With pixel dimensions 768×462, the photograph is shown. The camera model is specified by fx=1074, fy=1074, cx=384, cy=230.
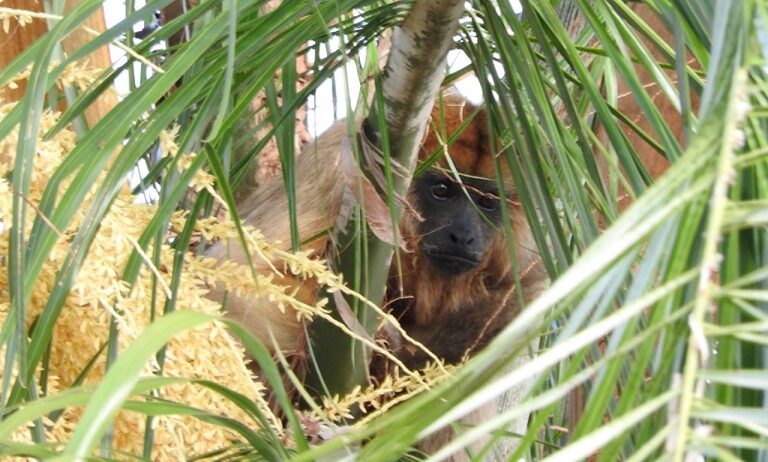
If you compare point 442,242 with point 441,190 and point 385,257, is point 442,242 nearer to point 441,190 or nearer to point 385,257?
point 441,190

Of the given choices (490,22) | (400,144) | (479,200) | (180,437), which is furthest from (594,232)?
(479,200)

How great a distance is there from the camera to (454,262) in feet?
8.75

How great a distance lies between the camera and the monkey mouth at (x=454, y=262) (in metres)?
2.67

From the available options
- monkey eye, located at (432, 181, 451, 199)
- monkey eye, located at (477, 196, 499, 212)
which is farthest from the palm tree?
monkey eye, located at (477, 196, 499, 212)

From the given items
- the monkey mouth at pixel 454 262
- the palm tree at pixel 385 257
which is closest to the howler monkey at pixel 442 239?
the monkey mouth at pixel 454 262

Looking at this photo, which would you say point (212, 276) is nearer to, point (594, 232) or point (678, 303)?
point (594, 232)

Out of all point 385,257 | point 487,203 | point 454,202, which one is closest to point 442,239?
point 454,202

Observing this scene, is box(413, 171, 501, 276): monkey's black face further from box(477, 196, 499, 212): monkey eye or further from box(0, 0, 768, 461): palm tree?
box(0, 0, 768, 461): palm tree

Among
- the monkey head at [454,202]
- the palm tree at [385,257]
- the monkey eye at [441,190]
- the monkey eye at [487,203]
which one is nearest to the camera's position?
the palm tree at [385,257]

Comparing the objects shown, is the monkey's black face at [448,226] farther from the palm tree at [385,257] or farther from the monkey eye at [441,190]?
the palm tree at [385,257]

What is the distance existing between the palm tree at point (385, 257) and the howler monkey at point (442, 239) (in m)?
0.94

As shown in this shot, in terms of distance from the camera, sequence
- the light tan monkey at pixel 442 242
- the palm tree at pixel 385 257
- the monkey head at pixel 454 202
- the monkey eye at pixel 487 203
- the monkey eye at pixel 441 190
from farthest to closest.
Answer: the monkey eye at pixel 487 203
the monkey eye at pixel 441 190
the monkey head at pixel 454 202
the light tan monkey at pixel 442 242
the palm tree at pixel 385 257

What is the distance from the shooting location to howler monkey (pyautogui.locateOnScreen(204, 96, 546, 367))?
2590mm

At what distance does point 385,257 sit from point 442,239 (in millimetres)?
1082
